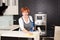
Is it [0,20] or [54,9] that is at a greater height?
[54,9]

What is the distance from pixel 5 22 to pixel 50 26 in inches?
57.4

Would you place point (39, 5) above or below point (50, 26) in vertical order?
above

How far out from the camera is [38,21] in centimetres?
404

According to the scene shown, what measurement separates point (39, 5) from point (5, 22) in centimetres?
131

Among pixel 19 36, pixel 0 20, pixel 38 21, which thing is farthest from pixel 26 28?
pixel 38 21

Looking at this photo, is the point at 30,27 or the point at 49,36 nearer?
the point at 30,27

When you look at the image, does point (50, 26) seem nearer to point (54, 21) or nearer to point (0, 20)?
point (54, 21)

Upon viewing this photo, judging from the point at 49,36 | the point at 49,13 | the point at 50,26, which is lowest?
the point at 49,36

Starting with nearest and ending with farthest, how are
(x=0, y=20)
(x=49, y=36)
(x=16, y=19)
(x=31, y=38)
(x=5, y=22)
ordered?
(x=31, y=38) < (x=0, y=20) < (x=5, y=22) < (x=49, y=36) < (x=16, y=19)

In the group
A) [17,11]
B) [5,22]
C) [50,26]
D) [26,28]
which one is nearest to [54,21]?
[50,26]

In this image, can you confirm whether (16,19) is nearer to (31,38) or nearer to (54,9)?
(54,9)

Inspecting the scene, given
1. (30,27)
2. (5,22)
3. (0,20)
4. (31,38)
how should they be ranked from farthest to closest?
(5,22) < (0,20) < (30,27) < (31,38)

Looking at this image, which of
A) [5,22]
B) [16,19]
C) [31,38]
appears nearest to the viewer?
[31,38]

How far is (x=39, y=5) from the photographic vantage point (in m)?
4.21
